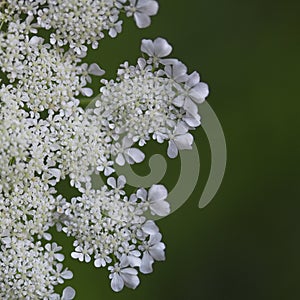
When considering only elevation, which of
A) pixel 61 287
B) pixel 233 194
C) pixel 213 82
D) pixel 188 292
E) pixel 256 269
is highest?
pixel 213 82

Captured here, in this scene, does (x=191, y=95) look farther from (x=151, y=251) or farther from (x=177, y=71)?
(x=151, y=251)

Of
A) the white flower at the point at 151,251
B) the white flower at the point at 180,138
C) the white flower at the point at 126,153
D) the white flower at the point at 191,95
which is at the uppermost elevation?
the white flower at the point at 191,95

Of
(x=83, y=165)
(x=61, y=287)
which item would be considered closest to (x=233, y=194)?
(x=61, y=287)

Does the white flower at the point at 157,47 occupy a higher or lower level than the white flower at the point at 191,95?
higher

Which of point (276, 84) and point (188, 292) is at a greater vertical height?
point (276, 84)

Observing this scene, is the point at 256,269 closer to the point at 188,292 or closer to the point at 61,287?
the point at 188,292

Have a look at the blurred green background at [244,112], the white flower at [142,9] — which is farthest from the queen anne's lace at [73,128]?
the blurred green background at [244,112]

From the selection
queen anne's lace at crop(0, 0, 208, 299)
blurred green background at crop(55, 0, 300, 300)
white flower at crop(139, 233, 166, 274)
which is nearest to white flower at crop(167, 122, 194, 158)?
queen anne's lace at crop(0, 0, 208, 299)

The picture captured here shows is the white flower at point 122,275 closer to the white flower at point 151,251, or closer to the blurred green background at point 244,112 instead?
the white flower at point 151,251

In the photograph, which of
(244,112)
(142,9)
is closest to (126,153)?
(142,9)
